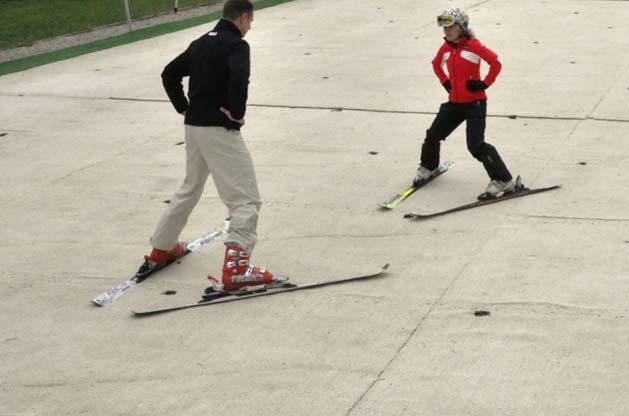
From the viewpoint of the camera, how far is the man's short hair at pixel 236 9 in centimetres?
621

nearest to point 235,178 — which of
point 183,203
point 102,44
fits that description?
point 183,203

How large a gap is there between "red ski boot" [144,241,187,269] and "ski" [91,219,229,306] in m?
0.03

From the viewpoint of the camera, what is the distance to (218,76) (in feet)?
20.4

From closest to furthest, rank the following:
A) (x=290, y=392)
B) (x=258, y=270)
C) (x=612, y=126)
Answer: (x=290, y=392) → (x=258, y=270) → (x=612, y=126)

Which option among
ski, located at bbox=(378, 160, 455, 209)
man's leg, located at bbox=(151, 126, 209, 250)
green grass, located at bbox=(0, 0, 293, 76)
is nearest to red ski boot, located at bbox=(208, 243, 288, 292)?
man's leg, located at bbox=(151, 126, 209, 250)

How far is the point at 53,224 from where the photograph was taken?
25.2 ft

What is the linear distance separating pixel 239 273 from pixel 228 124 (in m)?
0.87

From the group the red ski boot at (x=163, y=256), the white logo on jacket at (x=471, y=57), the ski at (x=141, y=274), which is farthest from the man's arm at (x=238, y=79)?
the white logo on jacket at (x=471, y=57)

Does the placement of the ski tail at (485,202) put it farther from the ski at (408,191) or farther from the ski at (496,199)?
the ski at (408,191)

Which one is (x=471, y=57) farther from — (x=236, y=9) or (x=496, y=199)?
(x=236, y=9)

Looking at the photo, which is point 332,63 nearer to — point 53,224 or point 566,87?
point 566,87

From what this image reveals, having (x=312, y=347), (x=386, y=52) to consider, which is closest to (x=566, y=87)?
(x=386, y=52)

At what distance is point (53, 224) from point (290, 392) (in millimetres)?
3299

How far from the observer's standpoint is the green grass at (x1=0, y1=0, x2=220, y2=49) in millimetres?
17628
